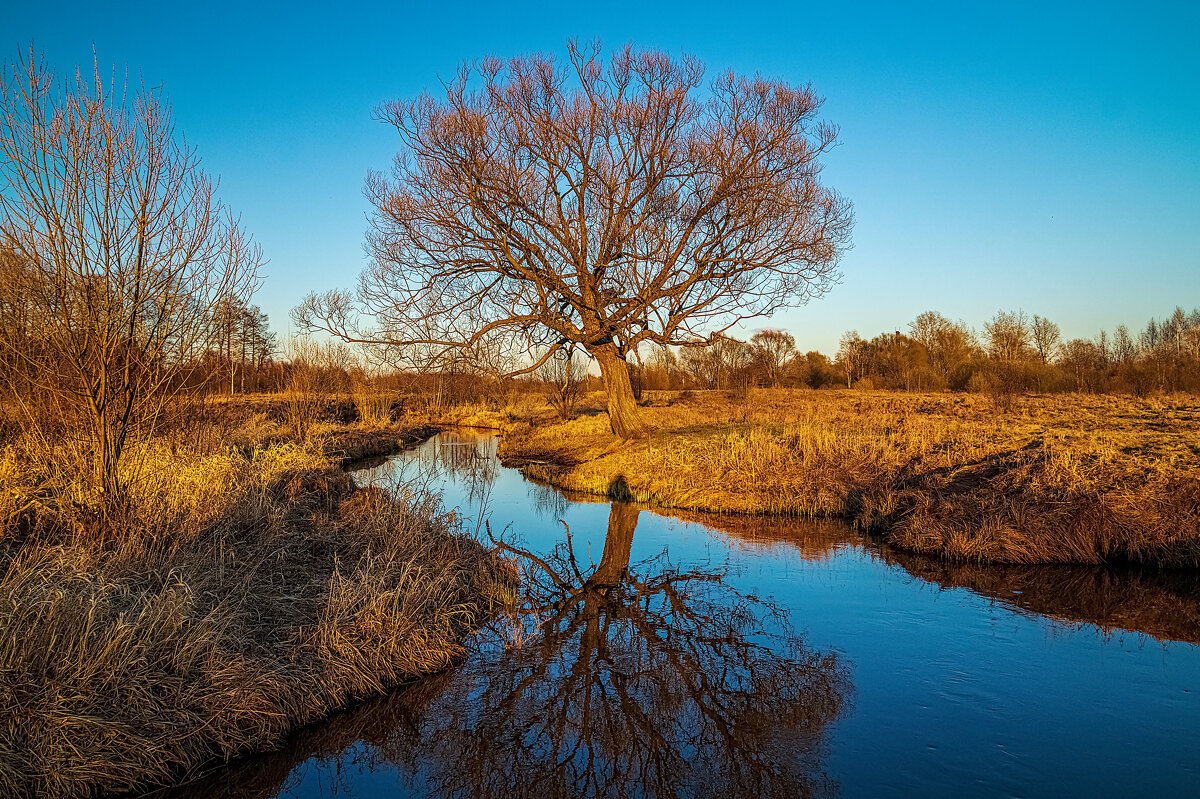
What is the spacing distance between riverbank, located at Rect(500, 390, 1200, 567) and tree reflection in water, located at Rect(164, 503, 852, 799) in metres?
4.00

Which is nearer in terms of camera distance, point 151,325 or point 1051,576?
point 151,325

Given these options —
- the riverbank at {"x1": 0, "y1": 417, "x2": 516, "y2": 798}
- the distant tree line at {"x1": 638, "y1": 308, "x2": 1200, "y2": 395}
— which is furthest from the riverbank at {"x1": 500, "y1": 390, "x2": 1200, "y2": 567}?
the distant tree line at {"x1": 638, "y1": 308, "x2": 1200, "y2": 395}

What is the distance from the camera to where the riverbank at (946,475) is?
853 centimetres

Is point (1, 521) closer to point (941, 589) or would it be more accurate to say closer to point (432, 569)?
point (432, 569)

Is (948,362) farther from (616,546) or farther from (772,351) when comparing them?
(616,546)


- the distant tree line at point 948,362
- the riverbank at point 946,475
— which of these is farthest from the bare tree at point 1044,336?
the riverbank at point 946,475

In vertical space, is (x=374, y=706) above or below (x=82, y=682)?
below

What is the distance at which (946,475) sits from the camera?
11164 mm

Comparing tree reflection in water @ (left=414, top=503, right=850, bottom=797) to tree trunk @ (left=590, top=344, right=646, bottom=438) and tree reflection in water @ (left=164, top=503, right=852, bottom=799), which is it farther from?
tree trunk @ (left=590, top=344, right=646, bottom=438)

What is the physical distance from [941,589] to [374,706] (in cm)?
624

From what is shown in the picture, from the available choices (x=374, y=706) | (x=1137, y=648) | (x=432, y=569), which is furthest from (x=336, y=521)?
(x=1137, y=648)

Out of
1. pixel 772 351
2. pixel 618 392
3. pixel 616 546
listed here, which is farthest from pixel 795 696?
pixel 772 351

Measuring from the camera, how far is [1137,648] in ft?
20.3

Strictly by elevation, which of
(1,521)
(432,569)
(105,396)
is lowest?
(432,569)
